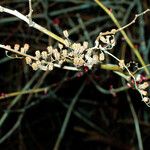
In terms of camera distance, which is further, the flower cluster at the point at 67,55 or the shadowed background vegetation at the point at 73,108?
the shadowed background vegetation at the point at 73,108

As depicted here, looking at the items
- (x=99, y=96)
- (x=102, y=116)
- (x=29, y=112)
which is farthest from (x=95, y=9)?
(x=29, y=112)

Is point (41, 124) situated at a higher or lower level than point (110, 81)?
lower

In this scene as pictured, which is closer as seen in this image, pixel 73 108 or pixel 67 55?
pixel 67 55

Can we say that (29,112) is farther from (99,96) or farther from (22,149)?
(99,96)

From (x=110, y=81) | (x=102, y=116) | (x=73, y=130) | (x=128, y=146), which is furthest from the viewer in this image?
(x=73, y=130)

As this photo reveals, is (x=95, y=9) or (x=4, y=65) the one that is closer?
(x=95, y=9)

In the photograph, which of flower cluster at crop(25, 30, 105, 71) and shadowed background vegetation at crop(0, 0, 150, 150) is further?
shadowed background vegetation at crop(0, 0, 150, 150)

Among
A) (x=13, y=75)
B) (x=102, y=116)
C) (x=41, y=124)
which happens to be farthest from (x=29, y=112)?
(x=102, y=116)

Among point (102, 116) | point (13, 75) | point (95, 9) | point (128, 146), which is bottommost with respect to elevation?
point (128, 146)

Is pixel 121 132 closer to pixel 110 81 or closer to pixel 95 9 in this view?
pixel 110 81

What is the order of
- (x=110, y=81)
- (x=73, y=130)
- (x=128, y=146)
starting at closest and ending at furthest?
(x=110, y=81) → (x=128, y=146) → (x=73, y=130)
